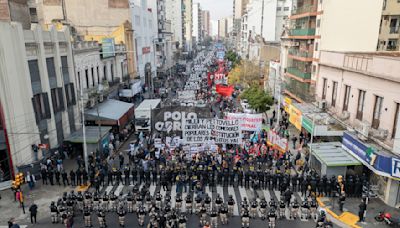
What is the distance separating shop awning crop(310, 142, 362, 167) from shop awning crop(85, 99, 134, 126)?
62.6 ft

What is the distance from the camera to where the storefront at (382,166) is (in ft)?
60.2

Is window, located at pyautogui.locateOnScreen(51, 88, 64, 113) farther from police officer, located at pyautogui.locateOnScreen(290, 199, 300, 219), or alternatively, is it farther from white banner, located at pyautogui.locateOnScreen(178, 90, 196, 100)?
police officer, located at pyautogui.locateOnScreen(290, 199, 300, 219)

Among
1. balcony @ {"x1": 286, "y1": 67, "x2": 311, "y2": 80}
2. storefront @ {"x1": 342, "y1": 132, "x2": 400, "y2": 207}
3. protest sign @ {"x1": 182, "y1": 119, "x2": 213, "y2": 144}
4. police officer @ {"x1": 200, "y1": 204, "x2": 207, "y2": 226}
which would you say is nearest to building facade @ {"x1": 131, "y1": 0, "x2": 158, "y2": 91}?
balcony @ {"x1": 286, "y1": 67, "x2": 311, "y2": 80}

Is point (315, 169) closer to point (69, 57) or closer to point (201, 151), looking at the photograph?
point (201, 151)

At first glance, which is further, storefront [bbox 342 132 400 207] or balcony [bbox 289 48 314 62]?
Answer: balcony [bbox 289 48 314 62]

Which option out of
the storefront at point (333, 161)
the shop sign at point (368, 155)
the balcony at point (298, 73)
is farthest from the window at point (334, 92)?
the balcony at point (298, 73)

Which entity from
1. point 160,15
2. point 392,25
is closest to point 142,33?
point 160,15

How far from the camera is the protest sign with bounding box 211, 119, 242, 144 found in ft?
77.1

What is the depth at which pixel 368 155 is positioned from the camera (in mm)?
19844

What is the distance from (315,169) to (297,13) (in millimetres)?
24771

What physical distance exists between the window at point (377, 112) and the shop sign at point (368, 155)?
1623 millimetres

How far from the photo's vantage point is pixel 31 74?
24719 millimetres

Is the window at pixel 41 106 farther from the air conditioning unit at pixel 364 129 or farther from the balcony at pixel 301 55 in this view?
the balcony at pixel 301 55

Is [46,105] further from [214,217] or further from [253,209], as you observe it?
[253,209]
